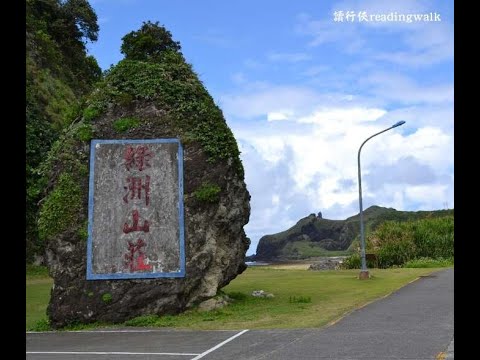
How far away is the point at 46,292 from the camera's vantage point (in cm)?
2306

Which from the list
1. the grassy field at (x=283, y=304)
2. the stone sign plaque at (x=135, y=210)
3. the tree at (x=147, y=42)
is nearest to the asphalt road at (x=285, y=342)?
the grassy field at (x=283, y=304)

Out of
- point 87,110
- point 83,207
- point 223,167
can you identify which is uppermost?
point 87,110

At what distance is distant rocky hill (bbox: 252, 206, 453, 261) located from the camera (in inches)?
3354

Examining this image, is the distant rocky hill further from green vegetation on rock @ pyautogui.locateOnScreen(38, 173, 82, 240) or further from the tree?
green vegetation on rock @ pyautogui.locateOnScreen(38, 173, 82, 240)

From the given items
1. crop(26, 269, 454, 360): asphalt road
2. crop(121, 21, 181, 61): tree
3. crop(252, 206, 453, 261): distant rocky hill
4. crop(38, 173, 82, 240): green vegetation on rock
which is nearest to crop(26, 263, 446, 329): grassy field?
crop(26, 269, 454, 360): asphalt road

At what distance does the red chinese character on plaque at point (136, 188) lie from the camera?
15055 millimetres

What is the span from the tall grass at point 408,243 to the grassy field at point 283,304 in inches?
460

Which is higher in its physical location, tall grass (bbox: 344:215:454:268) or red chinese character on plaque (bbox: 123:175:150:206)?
red chinese character on plaque (bbox: 123:175:150:206)

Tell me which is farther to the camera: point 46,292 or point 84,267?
point 46,292

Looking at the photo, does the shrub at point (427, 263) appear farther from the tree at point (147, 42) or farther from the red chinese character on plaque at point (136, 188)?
the tree at point (147, 42)

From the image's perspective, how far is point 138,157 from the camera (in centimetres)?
1529

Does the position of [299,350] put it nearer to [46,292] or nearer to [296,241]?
[46,292]
